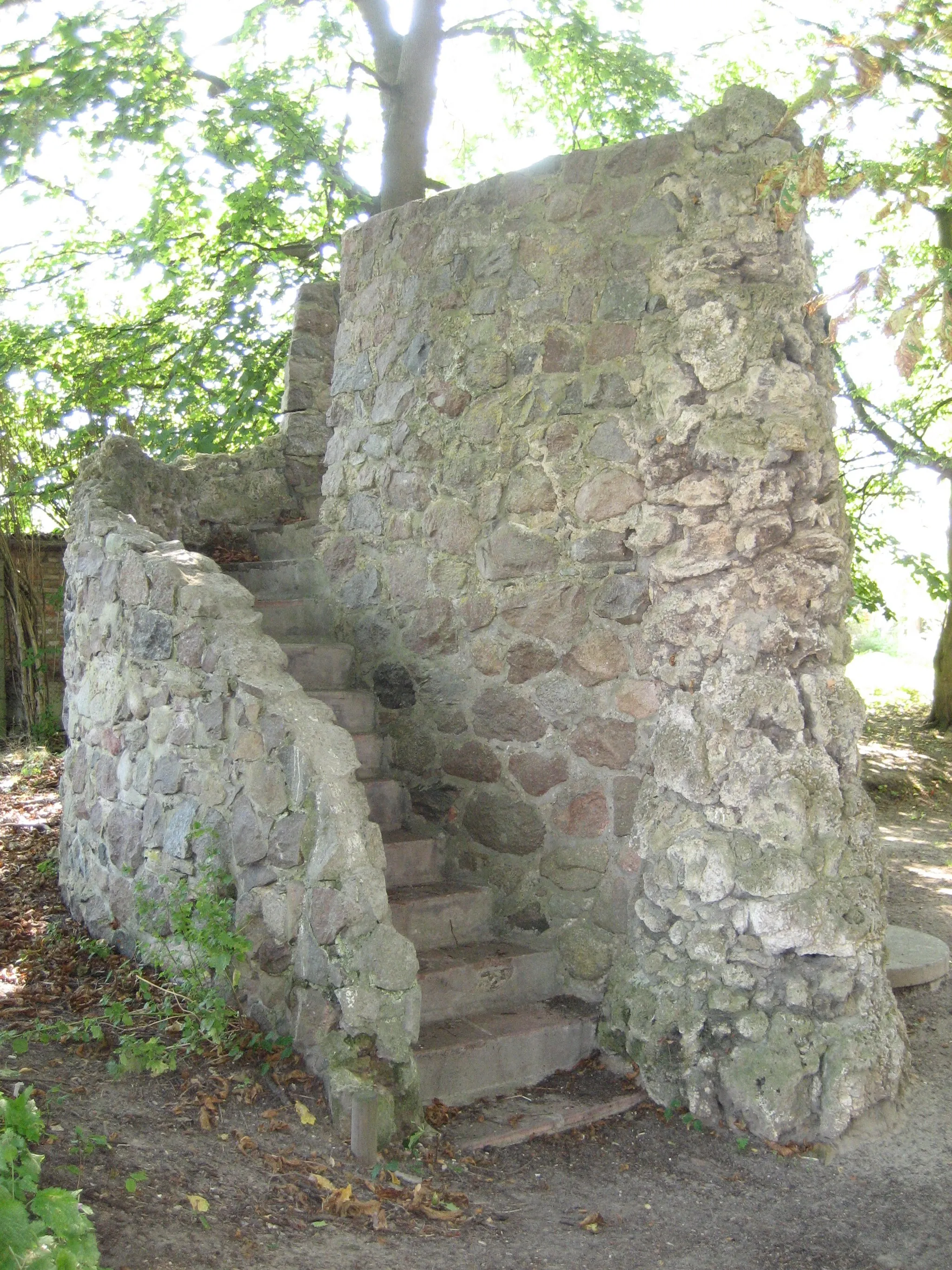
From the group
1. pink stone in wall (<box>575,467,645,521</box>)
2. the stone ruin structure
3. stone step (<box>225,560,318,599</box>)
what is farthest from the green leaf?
stone step (<box>225,560,318,599</box>)

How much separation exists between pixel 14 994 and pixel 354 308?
343cm

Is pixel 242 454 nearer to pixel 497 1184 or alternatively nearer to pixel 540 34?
pixel 497 1184

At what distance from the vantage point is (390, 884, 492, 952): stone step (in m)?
4.60

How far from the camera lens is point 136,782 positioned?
15.9ft

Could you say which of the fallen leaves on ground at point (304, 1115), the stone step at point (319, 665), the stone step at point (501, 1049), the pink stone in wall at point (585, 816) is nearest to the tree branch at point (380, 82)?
the stone step at point (319, 665)

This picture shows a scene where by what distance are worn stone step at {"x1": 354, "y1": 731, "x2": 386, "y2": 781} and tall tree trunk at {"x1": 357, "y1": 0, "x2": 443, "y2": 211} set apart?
4849 mm

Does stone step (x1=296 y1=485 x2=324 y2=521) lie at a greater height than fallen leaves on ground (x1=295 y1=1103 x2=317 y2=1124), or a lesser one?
greater

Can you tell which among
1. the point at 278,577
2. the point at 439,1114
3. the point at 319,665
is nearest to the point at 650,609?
the point at 319,665

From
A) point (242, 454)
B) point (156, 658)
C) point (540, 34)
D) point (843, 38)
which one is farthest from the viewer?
point (540, 34)

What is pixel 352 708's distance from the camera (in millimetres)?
5246

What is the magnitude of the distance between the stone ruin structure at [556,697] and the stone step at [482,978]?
0.01 metres

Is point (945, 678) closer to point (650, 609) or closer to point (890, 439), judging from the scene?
point (890, 439)

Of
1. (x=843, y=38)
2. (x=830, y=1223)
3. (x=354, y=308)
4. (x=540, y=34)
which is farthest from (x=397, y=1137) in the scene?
(x=540, y=34)

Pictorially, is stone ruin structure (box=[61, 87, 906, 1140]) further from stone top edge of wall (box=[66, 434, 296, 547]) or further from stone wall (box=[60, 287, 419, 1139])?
stone top edge of wall (box=[66, 434, 296, 547])
